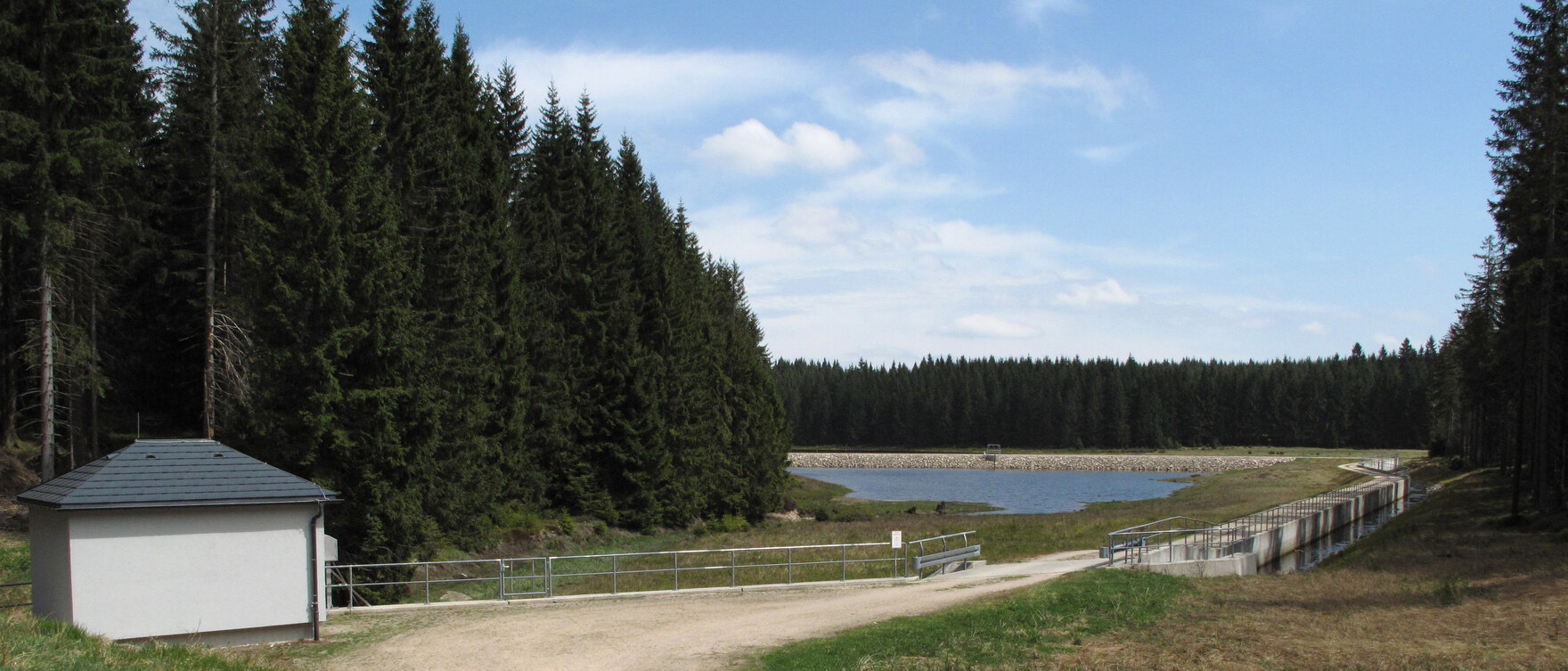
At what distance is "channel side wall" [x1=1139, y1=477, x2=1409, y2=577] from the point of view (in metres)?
26.5

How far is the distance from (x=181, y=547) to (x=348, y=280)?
1028 cm

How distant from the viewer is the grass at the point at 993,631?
47.8 ft

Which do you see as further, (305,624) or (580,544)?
(580,544)

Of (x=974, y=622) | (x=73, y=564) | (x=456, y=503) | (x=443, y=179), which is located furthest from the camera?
(x=443, y=179)

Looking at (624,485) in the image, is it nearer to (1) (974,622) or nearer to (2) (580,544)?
(2) (580,544)

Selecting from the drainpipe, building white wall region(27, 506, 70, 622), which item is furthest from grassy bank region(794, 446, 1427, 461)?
building white wall region(27, 506, 70, 622)

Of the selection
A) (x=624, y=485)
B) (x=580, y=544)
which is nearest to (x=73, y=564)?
(x=580, y=544)

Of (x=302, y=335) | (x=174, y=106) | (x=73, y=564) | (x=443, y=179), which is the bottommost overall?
(x=73, y=564)

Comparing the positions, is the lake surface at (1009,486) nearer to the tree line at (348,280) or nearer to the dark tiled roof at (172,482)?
the tree line at (348,280)

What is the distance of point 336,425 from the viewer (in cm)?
2400

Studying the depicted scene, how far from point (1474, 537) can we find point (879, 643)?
27349 millimetres

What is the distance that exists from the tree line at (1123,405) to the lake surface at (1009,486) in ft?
138

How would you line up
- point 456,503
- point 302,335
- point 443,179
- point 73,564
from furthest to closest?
1. point 443,179
2. point 456,503
3. point 302,335
4. point 73,564

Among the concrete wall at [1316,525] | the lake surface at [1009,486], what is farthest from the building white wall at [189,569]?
the lake surface at [1009,486]
